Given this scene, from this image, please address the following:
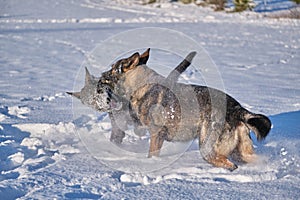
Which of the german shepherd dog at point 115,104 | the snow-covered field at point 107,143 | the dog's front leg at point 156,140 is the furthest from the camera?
the german shepherd dog at point 115,104

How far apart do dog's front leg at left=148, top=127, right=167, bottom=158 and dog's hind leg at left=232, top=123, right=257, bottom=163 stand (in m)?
→ 0.55

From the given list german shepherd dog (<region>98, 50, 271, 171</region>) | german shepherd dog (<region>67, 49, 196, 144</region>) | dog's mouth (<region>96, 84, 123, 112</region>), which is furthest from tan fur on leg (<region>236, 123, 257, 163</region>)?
dog's mouth (<region>96, 84, 123, 112</region>)

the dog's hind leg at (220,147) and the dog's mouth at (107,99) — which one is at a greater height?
the dog's mouth at (107,99)

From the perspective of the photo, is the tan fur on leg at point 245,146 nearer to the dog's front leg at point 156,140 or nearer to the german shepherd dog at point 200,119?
the german shepherd dog at point 200,119

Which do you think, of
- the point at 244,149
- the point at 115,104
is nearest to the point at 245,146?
the point at 244,149

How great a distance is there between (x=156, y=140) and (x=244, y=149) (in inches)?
Result: 26.1

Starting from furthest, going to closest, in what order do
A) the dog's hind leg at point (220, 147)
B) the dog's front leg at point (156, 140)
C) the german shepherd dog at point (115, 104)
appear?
the german shepherd dog at point (115, 104) → the dog's front leg at point (156, 140) → the dog's hind leg at point (220, 147)

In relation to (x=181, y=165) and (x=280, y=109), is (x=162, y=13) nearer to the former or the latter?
(x=280, y=109)

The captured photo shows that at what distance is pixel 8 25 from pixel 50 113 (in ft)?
35.7

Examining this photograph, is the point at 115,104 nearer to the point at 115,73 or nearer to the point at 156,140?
the point at 115,73

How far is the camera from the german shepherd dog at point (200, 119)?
3.32 metres

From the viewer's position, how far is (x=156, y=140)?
3488 millimetres

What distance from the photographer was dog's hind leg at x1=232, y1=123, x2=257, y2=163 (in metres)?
3.37

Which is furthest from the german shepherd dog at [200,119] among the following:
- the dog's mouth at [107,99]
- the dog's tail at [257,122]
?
the dog's mouth at [107,99]
